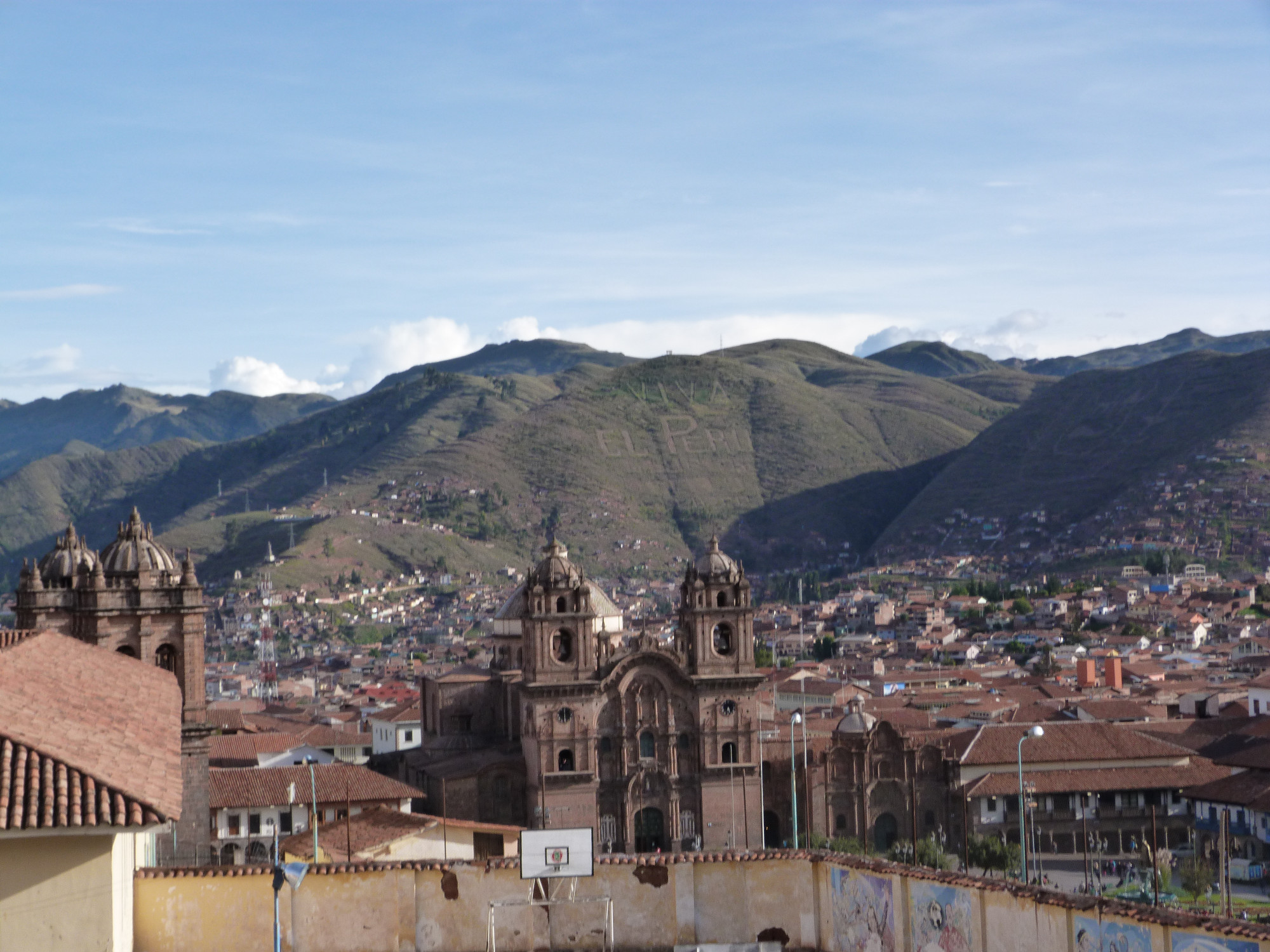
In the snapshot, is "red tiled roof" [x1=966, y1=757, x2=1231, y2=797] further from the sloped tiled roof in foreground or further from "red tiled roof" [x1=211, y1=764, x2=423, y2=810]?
the sloped tiled roof in foreground

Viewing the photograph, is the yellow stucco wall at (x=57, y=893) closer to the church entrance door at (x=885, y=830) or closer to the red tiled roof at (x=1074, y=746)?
the church entrance door at (x=885, y=830)

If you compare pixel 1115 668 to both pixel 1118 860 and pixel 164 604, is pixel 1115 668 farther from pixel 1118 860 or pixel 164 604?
pixel 164 604

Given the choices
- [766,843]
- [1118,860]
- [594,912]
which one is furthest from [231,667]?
[594,912]

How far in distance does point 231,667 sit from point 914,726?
9015cm

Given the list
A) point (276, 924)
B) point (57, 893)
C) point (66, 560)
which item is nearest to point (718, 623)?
point (66, 560)

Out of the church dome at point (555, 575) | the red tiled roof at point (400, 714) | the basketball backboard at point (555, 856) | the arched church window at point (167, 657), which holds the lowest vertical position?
the basketball backboard at point (555, 856)

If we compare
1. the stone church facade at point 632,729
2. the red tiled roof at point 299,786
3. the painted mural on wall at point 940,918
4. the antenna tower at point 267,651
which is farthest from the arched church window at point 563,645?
the antenna tower at point 267,651

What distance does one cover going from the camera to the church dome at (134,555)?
48.9m

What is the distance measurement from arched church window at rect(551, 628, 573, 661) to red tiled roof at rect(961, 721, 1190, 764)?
16.1m

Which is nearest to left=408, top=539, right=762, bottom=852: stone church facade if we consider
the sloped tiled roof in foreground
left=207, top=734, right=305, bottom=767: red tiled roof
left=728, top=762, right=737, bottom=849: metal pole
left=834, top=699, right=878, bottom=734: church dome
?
left=728, top=762, right=737, bottom=849: metal pole

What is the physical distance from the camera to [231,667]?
15725cm

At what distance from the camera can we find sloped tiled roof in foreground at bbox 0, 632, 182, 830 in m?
18.0

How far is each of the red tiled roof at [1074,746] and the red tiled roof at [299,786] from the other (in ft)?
74.1

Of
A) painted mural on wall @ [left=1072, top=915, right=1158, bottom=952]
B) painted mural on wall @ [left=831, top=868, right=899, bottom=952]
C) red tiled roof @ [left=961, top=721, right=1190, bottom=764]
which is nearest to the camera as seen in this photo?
painted mural on wall @ [left=1072, top=915, right=1158, bottom=952]
